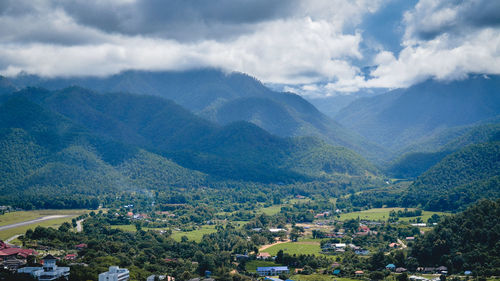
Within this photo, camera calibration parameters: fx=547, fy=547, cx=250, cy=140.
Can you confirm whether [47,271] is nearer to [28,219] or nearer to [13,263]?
[13,263]

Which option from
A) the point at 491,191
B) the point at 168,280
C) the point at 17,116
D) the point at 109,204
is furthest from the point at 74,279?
the point at 17,116

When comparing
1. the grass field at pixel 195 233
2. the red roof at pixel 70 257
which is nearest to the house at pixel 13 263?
the red roof at pixel 70 257

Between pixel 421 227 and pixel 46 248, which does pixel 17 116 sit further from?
pixel 421 227

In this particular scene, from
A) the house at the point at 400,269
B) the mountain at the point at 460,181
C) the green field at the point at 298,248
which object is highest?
the mountain at the point at 460,181

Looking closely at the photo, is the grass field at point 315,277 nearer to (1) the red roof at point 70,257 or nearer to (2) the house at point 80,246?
(1) the red roof at point 70,257

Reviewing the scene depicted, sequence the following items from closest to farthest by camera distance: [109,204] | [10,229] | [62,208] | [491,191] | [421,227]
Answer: [10,229] < [421,227] < [491,191] < [62,208] < [109,204]

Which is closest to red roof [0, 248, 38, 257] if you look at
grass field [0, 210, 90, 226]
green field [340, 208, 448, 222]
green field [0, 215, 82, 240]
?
green field [0, 215, 82, 240]

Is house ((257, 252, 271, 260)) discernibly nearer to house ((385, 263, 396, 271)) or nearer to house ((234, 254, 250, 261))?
house ((234, 254, 250, 261))
